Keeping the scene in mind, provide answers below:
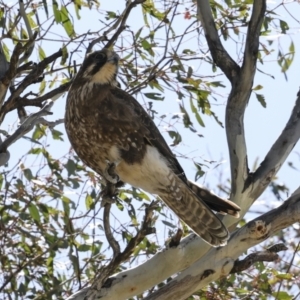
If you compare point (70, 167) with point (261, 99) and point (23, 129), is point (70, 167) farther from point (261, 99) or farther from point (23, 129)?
point (261, 99)

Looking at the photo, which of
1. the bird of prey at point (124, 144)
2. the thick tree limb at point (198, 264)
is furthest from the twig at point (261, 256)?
the bird of prey at point (124, 144)

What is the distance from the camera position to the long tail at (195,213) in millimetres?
3770

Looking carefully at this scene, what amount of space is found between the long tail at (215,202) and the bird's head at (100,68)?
577mm

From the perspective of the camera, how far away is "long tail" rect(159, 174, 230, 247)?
377 centimetres

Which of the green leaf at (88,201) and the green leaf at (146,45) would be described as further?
the green leaf at (88,201)

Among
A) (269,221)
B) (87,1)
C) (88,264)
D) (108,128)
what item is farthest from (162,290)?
(87,1)

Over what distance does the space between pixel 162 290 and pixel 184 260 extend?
0.21 metres

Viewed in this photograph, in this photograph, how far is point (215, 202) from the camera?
12.7 feet

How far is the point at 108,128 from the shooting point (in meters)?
3.97

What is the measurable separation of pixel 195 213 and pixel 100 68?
0.75m

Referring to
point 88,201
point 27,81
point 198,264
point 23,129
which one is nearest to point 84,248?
point 88,201

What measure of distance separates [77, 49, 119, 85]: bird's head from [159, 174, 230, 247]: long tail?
520mm

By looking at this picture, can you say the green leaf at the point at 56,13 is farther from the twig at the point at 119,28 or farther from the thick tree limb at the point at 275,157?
the thick tree limb at the point at 275,157

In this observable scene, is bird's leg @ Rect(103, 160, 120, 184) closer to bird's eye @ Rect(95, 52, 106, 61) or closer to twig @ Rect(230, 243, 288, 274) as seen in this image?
bird's eye @ Rect(95, 52, 106, 61)
